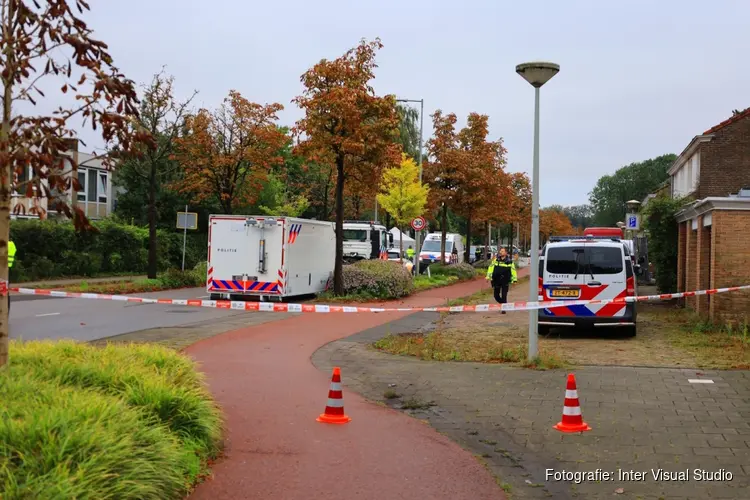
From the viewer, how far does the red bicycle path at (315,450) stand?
17.2 ft

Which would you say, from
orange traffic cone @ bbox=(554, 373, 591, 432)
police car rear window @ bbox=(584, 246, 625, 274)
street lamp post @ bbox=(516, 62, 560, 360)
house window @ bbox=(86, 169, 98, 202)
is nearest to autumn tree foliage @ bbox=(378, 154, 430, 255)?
house window @ bbox=(86, 169, 98, 202)

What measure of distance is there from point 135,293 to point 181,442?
61.5 ft

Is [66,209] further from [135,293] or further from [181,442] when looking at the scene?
[135,293]

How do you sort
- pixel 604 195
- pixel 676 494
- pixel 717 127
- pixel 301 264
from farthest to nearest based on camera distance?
pixel 604 195, pixel 717 127, pixel 301 264, pixel 676 494

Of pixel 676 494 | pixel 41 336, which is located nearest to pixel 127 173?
pixel 41 336

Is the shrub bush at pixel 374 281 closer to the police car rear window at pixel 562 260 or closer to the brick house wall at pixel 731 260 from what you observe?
the police car rear window at pixel 562 260

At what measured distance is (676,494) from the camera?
5293 mm

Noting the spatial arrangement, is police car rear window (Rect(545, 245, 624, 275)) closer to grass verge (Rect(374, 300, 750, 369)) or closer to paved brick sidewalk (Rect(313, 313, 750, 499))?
grass verge (Rect(374, 300, 750, 369))

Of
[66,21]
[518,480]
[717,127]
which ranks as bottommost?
[518,480]

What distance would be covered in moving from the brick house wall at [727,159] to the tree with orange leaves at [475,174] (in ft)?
32.0

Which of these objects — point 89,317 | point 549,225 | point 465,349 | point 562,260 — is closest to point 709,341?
point 562,260

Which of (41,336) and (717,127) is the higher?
(717,127)

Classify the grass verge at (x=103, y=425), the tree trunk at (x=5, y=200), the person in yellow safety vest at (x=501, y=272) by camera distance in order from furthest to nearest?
the person in yellow safety vest at (x=501, y=272) < the tree trunk at (x=5, y=200) < the grass verge at (x=103, y=425)

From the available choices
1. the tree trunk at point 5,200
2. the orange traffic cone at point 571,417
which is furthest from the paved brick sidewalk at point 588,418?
the tree trunk at point 5,200
